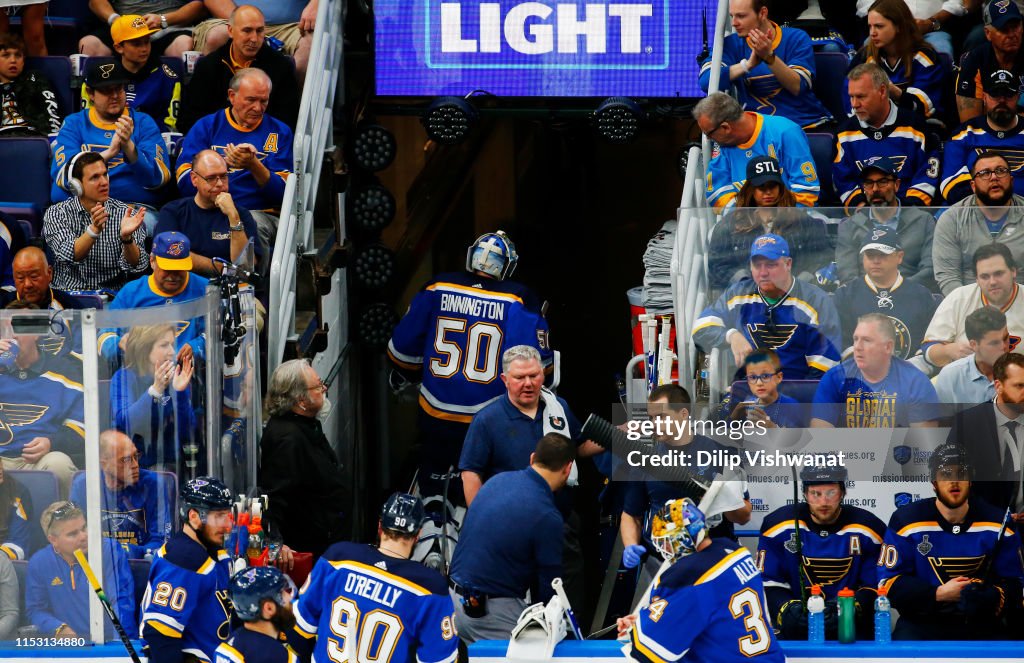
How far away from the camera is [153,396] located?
624 centimetres

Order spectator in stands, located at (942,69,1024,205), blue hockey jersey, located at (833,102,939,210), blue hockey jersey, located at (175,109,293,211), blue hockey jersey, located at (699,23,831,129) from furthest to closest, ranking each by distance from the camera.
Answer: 1. blue hockey jersey, located at (699,23,831,129)
2. blue hockey jersey, located at (175,109,293,211)
3. blue hockey jersey, located at (833,102,939,210)
4. spectator in stands, located at (942,69,1024,205)

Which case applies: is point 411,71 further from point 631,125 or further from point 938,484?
point 938,484

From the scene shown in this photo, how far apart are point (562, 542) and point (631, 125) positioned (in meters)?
3.38

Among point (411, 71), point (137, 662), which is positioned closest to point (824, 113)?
point (411, 71)

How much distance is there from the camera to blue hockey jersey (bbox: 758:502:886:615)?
6.62 metres

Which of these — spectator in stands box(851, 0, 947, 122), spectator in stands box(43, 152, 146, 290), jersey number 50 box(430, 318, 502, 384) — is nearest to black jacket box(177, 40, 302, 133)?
spectator in stands box(43, 152, 146, 290)

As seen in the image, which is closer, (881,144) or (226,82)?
(881,144)

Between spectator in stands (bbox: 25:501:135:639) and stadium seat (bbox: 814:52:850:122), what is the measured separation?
5134mm

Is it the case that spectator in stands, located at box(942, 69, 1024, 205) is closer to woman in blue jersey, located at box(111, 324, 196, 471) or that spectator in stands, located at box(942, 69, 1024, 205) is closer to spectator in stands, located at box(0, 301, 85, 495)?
woman in blue jersey, located at box(111, 324, 196, 471)

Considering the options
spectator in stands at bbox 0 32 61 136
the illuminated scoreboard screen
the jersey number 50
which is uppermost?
the illuminated scoreboard screen

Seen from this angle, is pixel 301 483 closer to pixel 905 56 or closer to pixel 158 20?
pixel 158 20

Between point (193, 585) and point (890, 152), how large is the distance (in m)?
4.43

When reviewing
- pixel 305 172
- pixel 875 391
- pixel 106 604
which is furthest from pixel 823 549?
pixel 305 172

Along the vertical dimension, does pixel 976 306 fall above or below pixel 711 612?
above
